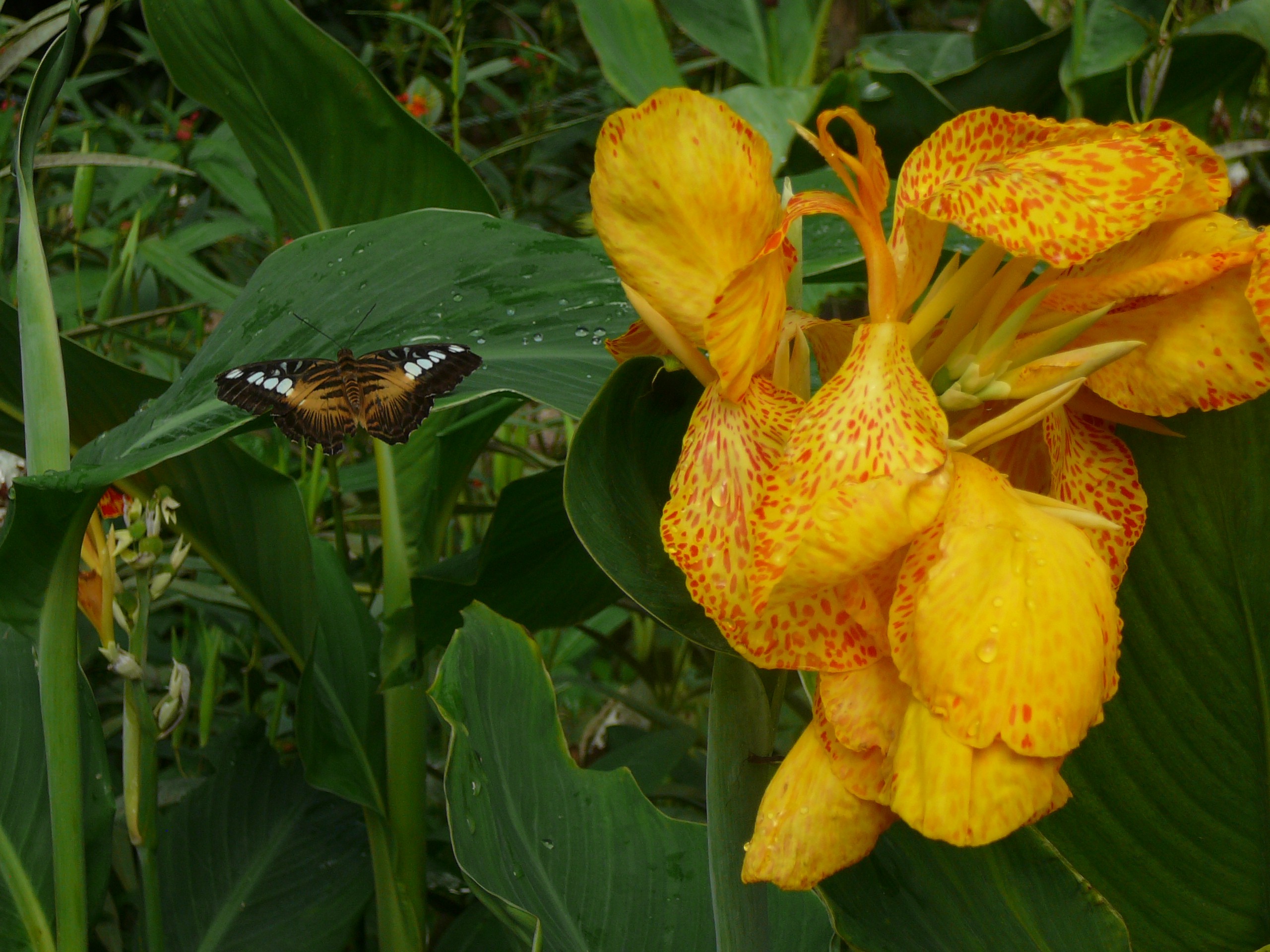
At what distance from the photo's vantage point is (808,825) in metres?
0.29

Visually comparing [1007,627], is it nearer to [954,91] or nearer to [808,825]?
[808,825]

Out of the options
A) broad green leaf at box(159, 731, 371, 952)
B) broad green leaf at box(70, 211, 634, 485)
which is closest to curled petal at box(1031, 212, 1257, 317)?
broad green leaf at box(70, 211, 634, 485)

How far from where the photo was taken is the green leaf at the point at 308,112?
0.63 metres

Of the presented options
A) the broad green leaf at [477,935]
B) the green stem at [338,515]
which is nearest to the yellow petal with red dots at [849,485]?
the broad green leaf at [477,935]

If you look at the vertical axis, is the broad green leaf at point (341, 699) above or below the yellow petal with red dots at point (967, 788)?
below

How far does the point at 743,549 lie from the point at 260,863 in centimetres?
62

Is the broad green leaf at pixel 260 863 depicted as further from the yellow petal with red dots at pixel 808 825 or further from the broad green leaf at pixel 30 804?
the yellow petal with red dots at pixel 808 825

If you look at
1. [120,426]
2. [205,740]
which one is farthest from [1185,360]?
[205,740]

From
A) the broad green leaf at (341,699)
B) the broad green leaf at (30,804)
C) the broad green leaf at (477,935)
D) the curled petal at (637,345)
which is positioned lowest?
the broad green leaf at (477,935)

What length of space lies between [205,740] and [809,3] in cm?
122

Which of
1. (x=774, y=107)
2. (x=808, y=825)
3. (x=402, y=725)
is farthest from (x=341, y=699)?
(x=774, y=107)

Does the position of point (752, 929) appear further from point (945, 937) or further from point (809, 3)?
point (809, 3)

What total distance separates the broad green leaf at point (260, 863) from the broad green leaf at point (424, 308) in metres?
0.38

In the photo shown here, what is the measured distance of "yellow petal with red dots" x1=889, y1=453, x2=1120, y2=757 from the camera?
10.3 inches
